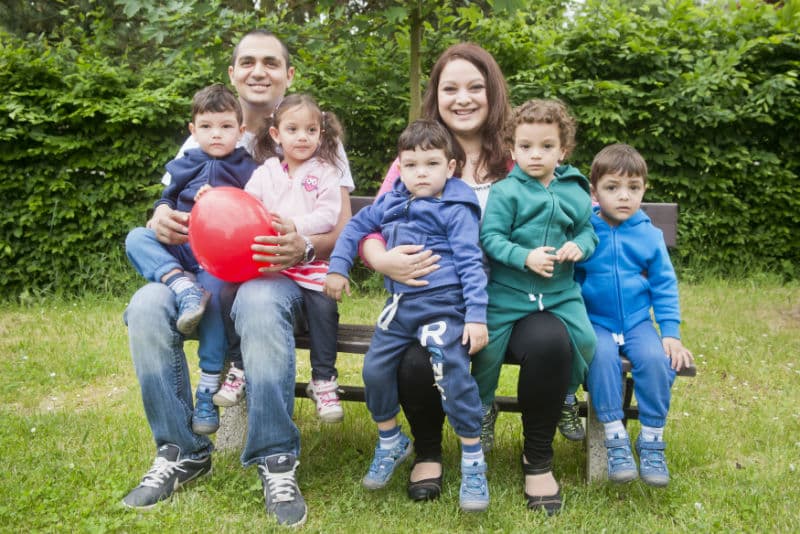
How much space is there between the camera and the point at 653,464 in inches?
95.1

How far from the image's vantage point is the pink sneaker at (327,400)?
2545mm

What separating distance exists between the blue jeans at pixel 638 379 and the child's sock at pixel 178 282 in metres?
1.55

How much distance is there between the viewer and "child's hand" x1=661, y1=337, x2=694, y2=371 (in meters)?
2.41

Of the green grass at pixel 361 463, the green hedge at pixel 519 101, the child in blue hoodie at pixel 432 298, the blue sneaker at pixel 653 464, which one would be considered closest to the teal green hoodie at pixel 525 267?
the child in blue hoodie at pixel 432 298

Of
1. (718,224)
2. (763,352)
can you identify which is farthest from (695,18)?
(763,352)

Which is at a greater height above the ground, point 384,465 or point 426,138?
point 426,138

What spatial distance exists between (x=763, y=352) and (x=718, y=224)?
201 cm

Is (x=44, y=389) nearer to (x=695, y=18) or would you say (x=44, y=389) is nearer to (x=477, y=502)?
(x=477, y=502)

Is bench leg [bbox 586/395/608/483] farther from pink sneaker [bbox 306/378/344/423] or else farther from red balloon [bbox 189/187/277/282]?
red balloon [bbox 189/187/277/282]

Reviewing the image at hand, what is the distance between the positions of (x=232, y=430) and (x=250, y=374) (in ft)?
2.44

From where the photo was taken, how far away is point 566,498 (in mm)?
2553

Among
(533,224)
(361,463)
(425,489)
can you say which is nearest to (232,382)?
(361,463)

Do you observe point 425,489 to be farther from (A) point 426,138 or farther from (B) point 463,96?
(B) point 463,96

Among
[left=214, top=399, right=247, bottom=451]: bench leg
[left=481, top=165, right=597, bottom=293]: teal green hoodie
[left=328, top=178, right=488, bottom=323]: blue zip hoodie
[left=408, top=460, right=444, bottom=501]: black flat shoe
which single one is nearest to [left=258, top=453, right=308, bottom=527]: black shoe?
[left=408, top=460, right=444, bottom=501]: black flat shoe
